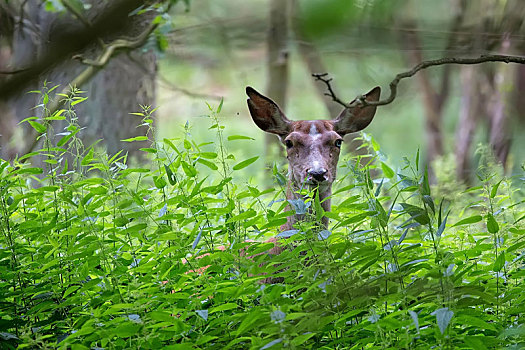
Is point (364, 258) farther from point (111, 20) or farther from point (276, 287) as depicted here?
point (111, 20)

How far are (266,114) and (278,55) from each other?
415 centimetres

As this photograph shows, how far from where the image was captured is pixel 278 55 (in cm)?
835

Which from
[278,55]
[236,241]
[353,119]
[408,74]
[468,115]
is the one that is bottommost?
[468,115]

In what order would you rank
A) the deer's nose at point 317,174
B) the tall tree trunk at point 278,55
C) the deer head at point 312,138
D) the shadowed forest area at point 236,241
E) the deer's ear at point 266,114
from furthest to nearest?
1. the tall tree trunk at point 278,55
2. the deer's ear at point 266,114
3. the deer head at point 312,138
4. the deer's nose at point 317,174
5. the shadowed forest area at point 236,241

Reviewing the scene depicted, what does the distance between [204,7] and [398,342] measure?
9.84 meters

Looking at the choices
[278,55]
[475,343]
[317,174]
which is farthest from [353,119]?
[278,55]

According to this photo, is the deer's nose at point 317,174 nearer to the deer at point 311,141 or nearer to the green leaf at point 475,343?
the deer at point 311,141

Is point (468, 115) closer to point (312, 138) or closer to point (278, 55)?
point (278, 55)

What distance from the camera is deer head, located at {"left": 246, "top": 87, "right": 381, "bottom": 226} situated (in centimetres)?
371

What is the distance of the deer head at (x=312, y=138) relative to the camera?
371 centimetres

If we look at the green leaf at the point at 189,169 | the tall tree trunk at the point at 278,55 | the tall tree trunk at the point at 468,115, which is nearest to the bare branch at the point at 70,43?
the green leaf at the point at 189,169

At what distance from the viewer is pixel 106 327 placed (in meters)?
2.08

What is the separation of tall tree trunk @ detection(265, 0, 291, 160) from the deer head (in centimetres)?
341

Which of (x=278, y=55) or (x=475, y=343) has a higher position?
(x=475, y=343)
